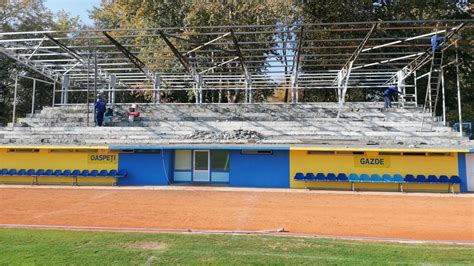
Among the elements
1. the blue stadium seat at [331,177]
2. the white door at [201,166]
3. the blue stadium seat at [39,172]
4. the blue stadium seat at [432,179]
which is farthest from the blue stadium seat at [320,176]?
the blue stadium seat at [39,172]

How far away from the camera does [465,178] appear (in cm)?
1767

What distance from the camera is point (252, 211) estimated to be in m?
12.4

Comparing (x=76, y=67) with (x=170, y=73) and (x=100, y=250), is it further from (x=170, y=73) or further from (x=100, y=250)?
(x=100, y=250)

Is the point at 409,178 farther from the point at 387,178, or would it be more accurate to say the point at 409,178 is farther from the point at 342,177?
the point at 342,177

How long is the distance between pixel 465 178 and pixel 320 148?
6.76 metres

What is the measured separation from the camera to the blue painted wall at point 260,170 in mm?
19000

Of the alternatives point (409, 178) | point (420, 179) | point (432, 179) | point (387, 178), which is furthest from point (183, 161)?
point (432, 179)

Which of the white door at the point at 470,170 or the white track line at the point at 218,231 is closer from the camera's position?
the white track line at the point at 218,231

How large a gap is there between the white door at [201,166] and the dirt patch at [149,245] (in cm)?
1257

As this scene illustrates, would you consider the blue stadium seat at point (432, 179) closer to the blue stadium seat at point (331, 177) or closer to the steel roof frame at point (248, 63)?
the blue stadium seat at point (331, 177)

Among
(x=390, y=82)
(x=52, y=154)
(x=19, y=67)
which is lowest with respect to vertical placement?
(x=52, y=154)

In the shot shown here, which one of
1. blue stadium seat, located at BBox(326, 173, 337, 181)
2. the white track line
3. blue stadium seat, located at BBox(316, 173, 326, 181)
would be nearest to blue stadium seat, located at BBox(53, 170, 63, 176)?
the white track line

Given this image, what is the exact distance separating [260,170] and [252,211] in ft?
22.6

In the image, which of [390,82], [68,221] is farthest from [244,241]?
[390,82]
